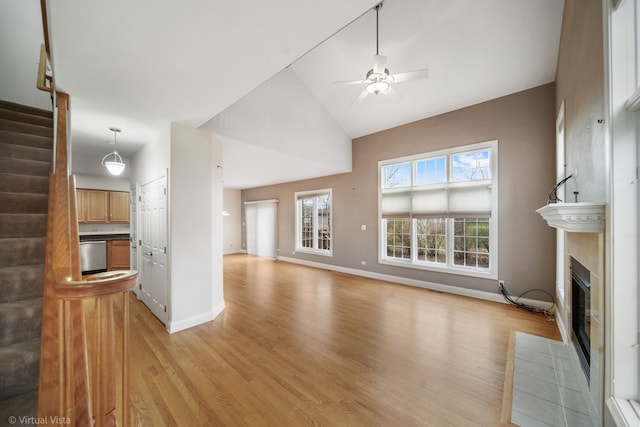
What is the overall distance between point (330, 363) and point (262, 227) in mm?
6987

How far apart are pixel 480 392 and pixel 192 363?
2640 millimetres

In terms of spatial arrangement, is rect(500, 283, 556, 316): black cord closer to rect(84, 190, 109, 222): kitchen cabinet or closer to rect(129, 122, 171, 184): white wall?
rect(129, 122, 171, 184): white wall

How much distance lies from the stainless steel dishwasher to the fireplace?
8.49 metres

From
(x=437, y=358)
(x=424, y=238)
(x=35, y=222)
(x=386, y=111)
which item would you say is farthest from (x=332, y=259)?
(x=35, y=222)

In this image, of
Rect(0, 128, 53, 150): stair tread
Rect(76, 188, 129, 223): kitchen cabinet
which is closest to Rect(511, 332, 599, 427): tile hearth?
Rect(0, 128, 53, 150): stair tread

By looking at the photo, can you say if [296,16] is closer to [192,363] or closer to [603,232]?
[603,232]

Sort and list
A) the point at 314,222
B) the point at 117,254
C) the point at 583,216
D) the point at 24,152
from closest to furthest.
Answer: the point at 583,216 → the point at 24,152 → the point at 117,254 → the point at 314,222

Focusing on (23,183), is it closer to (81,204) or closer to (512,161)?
(81,204)

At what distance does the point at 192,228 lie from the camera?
3.33 m

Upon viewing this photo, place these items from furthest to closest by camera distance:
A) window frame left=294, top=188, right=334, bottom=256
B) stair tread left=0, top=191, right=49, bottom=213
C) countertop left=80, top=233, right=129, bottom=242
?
window frame left=294, top=188, right=334, bottom=256
countertop left=80, top=233, right=129, bottom=242
stair tread left=0, top=191, right=49, bottom=213

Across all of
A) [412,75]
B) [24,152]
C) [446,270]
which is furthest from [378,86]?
[24,152]

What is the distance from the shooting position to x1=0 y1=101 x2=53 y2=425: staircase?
1.37 meters

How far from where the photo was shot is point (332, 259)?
6.79 m

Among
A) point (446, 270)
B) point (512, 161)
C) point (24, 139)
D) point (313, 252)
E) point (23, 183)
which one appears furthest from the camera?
point (313, 252)
